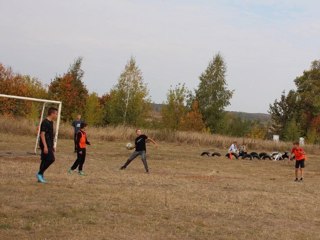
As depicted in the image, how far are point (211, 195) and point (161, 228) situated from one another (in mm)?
4371

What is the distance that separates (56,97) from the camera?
55125mm

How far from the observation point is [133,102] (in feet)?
171

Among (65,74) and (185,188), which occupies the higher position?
(65,74)

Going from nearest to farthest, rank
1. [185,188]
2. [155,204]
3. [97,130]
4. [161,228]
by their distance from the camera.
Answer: [161,228] < [155,204] < [185,188] < [97,130]

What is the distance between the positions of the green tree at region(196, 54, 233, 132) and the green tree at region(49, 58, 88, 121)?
41.6ft

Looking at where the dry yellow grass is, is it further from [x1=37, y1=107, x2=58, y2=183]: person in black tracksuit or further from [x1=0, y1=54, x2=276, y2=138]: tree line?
[x1=37, y1=107, x2=58, y2=183]: person in black tracksuit

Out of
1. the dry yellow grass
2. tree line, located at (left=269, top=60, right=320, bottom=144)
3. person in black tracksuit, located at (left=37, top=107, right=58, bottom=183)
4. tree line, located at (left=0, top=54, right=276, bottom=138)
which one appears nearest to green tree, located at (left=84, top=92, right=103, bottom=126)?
tree line, located at (left=0, top=54, right=276, bottom=138)

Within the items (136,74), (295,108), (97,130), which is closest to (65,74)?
(136,74)

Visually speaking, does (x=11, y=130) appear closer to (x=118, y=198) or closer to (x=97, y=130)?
(x=97, y=130)

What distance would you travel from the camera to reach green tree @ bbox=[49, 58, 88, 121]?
54.7 metres

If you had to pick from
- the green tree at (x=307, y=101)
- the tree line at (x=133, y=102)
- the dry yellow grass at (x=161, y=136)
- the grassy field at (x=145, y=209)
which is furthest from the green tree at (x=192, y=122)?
the grassy field at (x=145, y=209)

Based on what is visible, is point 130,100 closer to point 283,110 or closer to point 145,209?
point 283,110

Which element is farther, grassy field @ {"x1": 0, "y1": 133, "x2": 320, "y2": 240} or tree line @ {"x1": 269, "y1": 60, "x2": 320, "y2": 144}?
tree line @ {"x1": 269, "y1": 60, "x2": 320, "y2": 144}

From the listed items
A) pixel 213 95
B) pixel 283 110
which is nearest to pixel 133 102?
pixel 213 95
